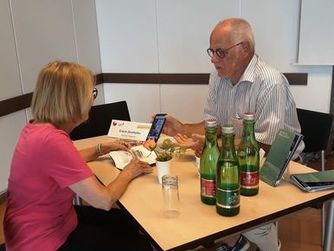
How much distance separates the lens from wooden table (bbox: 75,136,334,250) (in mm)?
1079

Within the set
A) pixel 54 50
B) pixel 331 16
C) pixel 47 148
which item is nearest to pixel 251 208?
pixel 47 148

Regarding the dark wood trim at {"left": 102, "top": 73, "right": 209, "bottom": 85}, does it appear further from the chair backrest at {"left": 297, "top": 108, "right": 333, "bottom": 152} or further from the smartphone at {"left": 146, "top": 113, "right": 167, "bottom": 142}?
the smartphone at {"left": 146, "top": 113, "right": 167, "bottom": 142}

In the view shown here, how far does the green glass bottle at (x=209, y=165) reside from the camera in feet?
3.90

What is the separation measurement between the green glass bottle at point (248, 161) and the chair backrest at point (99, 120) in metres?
1.37

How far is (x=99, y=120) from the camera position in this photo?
248 cm

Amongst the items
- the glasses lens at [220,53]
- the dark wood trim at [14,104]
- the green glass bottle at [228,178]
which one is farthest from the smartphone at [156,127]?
the dark wood trim at [14,104]

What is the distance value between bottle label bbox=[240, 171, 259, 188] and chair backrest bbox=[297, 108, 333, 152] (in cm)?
109

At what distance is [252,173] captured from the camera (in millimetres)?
1252

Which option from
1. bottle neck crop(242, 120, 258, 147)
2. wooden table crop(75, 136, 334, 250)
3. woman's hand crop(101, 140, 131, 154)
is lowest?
wooden table crop(75, 136, 334, 250)

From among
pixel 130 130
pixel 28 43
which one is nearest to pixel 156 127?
pixel 130 130

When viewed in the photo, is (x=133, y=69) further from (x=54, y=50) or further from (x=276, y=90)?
(x=276, y=90)

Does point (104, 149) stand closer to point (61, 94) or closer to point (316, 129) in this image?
point (61, 94)

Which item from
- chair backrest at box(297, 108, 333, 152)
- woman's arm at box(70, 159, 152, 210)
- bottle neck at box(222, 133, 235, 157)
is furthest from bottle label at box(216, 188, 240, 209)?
chair backrest at box(297, 108, 333, 152)

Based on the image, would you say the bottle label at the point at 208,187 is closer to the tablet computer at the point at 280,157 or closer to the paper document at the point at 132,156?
the tablet computer at the point at 280,157
